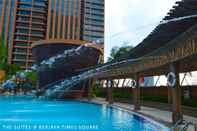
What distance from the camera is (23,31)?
3844 inches

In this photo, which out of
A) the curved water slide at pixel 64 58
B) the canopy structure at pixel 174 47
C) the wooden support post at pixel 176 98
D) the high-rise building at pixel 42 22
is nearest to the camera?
the canopy structure at pixel 174 47

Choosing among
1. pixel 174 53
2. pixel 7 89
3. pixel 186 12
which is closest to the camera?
pixel 174 53

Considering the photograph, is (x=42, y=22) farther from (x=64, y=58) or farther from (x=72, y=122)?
(x=72, y=122)

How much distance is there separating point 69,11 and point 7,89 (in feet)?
199

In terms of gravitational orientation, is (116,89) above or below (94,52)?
below

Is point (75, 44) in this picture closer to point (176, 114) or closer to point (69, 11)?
point (176, 114)

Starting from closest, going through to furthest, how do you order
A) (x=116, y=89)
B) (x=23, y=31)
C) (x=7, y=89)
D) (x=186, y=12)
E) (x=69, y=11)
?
1. (x=186, y=12)
2. (x=116, y=89)
3. (x=7, y=89)
4. (x=23, y=31)
5. (x=69, y=11)

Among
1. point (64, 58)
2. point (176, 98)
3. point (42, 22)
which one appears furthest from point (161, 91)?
point (42, 22)

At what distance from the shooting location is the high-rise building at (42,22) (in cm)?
9558

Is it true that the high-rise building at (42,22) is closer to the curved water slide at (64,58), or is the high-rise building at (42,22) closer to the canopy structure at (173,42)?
the curved water slide at (64,58)

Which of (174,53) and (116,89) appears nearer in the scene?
(174,53)

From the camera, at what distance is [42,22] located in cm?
10156

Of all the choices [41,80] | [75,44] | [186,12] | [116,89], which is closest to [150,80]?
[116,89]

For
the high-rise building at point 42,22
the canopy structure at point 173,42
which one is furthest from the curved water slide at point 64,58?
the high-rise building at point 42,22
